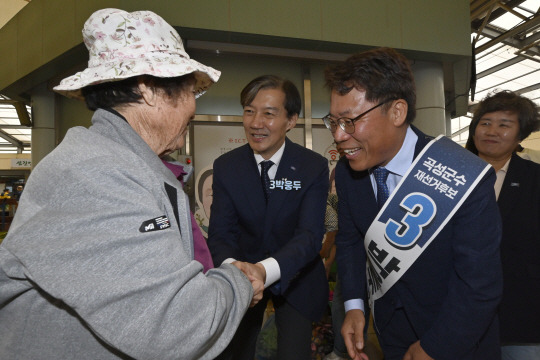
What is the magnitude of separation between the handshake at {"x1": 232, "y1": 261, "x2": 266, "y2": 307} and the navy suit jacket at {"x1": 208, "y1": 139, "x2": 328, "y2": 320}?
351 millimetres

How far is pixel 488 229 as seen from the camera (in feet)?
3.98

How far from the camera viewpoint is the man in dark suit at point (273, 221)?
183cm

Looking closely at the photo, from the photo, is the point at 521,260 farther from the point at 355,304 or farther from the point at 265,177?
the point at 265,177

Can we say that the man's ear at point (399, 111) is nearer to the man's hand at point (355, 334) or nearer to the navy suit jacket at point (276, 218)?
the navy suit jacket at point (276, 218)

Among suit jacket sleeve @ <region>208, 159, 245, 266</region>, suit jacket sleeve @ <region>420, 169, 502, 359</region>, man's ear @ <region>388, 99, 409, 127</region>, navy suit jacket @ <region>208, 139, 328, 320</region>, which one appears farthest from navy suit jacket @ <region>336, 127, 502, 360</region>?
suit jacket sleeve @ <region>208, 159, 245, 266</region>

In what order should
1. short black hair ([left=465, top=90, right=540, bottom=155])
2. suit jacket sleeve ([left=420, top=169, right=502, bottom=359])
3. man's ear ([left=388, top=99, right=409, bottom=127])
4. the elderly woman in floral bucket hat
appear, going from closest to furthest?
the elderly woman in floral bucket hat < suit jacket sleeve ([left=420, top=169, right=502, bottom=359]) < man's ear ([left=388, top=99, right=409, bottom=127]) < short black hair ([left=465, top=90, right=540, bottom=155])

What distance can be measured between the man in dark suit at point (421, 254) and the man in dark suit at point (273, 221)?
0.26 meters

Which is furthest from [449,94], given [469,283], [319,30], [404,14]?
[469,283]

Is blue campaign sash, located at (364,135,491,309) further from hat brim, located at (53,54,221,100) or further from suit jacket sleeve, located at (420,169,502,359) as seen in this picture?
hat brim, located at (53,54,221,100)

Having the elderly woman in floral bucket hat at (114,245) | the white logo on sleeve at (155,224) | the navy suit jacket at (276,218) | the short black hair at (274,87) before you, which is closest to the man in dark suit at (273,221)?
the navy suit jacket at (276,218)

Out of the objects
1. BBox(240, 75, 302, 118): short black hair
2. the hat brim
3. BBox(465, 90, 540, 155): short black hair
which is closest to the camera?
the hat brim

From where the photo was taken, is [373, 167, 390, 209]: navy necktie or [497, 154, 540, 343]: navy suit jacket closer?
[373, 167, 390, 209]: navy necktie

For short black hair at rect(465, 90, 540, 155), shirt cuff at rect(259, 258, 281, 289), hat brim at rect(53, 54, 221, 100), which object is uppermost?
short black hair at rect(465, 90, 540, 155)

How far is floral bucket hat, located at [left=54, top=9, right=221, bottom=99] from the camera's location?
932 millimetres
